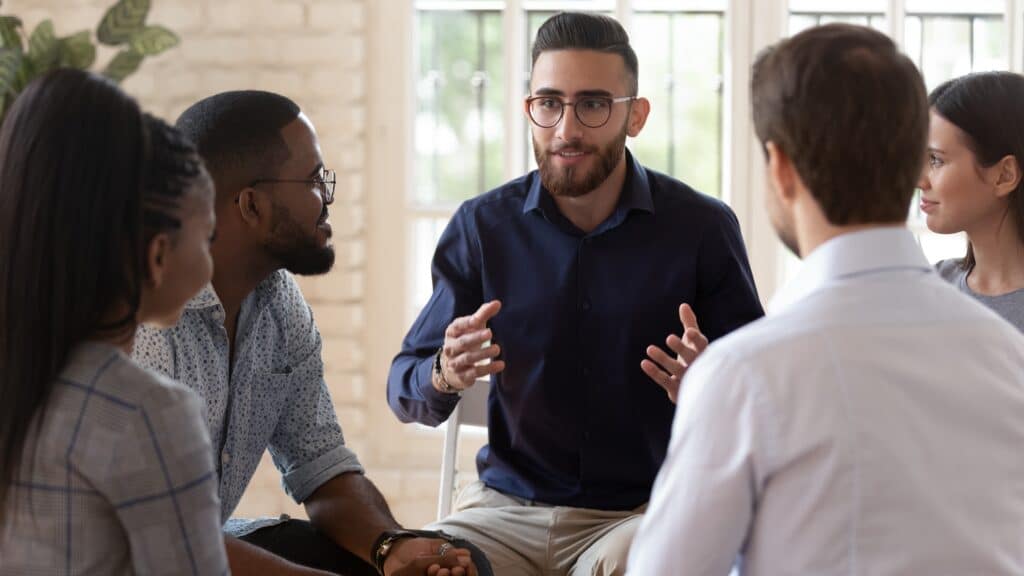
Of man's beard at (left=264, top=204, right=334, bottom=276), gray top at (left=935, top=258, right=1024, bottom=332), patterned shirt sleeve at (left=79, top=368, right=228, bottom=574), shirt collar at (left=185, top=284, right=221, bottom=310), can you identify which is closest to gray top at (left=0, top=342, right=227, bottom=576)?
patterned shirt sleeve at (left=79, top=368, right=228, bottom=574)

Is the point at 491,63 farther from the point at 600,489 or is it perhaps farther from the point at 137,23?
the point at 600,489

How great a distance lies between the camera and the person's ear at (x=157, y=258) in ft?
4.52

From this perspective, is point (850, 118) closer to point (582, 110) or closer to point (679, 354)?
point (679, 354)

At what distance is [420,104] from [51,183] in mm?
2697

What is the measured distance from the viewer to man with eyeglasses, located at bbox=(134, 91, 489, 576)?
2178mm

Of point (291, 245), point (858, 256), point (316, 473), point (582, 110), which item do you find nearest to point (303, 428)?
point (316, 473)

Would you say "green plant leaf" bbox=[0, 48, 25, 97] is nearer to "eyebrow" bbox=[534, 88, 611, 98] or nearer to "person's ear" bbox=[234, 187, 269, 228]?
"person's ear" bbox=[234, 187, 269, 228]

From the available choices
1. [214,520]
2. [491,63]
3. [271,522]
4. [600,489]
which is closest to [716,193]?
[491,63]

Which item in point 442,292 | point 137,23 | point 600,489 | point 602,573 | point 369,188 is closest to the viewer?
point 602,573

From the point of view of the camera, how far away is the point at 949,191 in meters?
2.53

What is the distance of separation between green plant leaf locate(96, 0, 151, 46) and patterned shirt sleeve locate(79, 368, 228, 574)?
1977 millimetres

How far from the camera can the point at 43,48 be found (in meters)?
3.02

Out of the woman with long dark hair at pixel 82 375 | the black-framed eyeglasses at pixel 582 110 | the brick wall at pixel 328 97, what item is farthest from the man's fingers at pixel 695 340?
the brick wall at pixel 328 97

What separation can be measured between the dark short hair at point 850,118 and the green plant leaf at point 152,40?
83.0 inches
